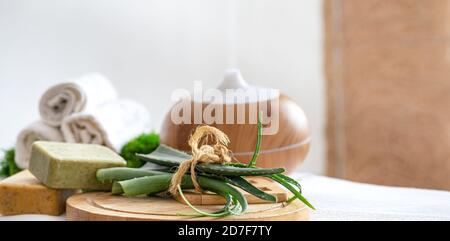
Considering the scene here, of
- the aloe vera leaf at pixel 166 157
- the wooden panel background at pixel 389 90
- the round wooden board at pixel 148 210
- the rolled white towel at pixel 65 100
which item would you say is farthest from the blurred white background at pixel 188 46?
the round wooden board at pixel 148 210

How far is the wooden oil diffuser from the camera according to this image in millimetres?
1509

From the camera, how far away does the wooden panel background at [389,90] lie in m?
2.25

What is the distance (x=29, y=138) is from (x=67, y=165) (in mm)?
556

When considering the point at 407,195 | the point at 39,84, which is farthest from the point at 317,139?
the point at 407,195

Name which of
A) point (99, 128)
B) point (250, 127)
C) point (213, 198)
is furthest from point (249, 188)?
point (99, 128)

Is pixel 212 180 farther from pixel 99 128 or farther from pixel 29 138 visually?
pixel 29 138

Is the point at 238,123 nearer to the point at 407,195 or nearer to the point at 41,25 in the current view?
the point at 407,195

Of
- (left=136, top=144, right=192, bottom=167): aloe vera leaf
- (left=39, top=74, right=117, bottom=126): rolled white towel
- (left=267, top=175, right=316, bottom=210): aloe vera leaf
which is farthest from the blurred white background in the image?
(left=267, top=175, right=316, bottom=210): aloe vera leaf

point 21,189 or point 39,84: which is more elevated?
Result: point 39,84

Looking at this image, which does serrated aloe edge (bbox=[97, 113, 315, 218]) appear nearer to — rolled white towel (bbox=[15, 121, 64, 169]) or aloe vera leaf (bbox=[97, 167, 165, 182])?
aloe vera leaf (bbox=[97, 167, 165, 182])

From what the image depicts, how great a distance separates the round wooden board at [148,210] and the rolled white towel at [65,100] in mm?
562
